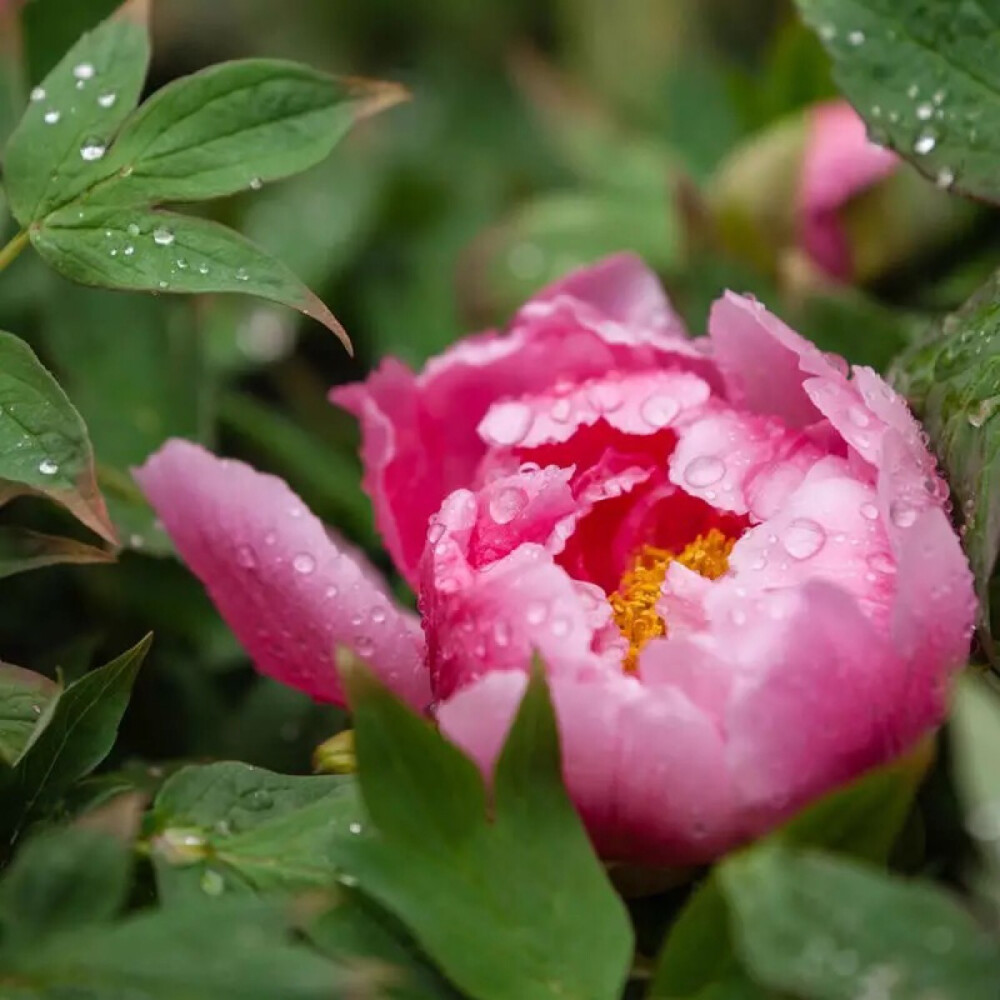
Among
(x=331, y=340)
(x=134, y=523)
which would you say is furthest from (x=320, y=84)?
(x=331, y=340)

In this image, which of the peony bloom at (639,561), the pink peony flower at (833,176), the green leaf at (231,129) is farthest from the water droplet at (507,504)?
the pink peony flower at (833,176)

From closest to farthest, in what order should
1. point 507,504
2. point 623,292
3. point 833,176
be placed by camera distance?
1. point 507,504
2. point 623,292
3. point 833,176

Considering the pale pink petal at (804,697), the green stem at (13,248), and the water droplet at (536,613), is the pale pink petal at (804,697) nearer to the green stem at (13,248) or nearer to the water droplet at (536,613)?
the water droplet at (536,613)

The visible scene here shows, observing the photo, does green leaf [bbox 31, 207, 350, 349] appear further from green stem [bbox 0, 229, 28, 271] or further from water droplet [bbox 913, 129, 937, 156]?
water droplet [bbox 913, 129, 937, 156]

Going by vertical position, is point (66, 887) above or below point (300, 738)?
above

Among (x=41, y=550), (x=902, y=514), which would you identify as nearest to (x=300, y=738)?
(x=41, y=550)

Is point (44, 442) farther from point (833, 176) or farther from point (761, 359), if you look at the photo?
point (833, 176)

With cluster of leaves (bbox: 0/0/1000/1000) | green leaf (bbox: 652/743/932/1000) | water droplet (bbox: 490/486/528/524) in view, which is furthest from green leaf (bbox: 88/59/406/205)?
green leaf (bbox: 652/743/932/1000)

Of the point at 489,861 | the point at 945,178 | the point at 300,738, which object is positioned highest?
the point at 945,178

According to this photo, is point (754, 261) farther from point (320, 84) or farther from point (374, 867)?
point (374, 867)
